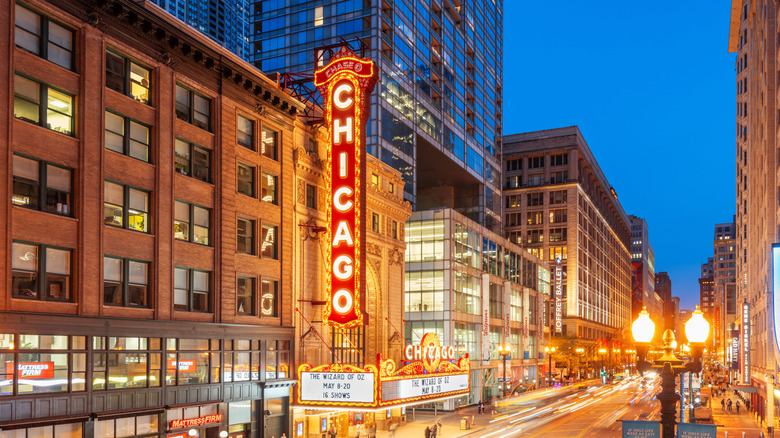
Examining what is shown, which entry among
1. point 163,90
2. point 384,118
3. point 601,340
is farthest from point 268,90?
point 601,340

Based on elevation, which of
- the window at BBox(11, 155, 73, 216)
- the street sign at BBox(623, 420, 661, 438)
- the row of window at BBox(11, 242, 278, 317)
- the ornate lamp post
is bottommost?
the street sign at BBox(623, 420, 661, 438)

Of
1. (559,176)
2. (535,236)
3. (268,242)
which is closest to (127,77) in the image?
(268,242)

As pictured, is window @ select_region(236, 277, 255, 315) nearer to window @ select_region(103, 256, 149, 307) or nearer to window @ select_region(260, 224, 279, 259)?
window @ select_region(260, 224, 279, 259)

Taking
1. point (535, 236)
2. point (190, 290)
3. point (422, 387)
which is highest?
point (535, 236)

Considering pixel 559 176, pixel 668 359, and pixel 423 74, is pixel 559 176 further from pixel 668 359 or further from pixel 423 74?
pixel 668 359

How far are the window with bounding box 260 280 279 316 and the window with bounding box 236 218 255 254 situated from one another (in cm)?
202

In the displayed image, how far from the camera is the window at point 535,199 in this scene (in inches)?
6181

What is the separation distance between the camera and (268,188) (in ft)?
133

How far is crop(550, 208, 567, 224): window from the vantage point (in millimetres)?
153125

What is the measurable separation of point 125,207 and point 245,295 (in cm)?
957

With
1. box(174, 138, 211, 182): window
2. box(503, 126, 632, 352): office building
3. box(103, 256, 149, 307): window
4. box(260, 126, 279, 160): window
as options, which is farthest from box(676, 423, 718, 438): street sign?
box(503, 126, 632, 352): office building

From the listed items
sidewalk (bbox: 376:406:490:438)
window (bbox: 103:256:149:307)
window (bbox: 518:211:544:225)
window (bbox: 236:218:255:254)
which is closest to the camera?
window (bbox: 103:256:149:307)

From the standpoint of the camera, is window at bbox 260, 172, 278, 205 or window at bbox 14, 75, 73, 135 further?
window at bbox 260, 172, 278, 205

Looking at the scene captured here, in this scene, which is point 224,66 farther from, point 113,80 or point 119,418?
point 119,418
